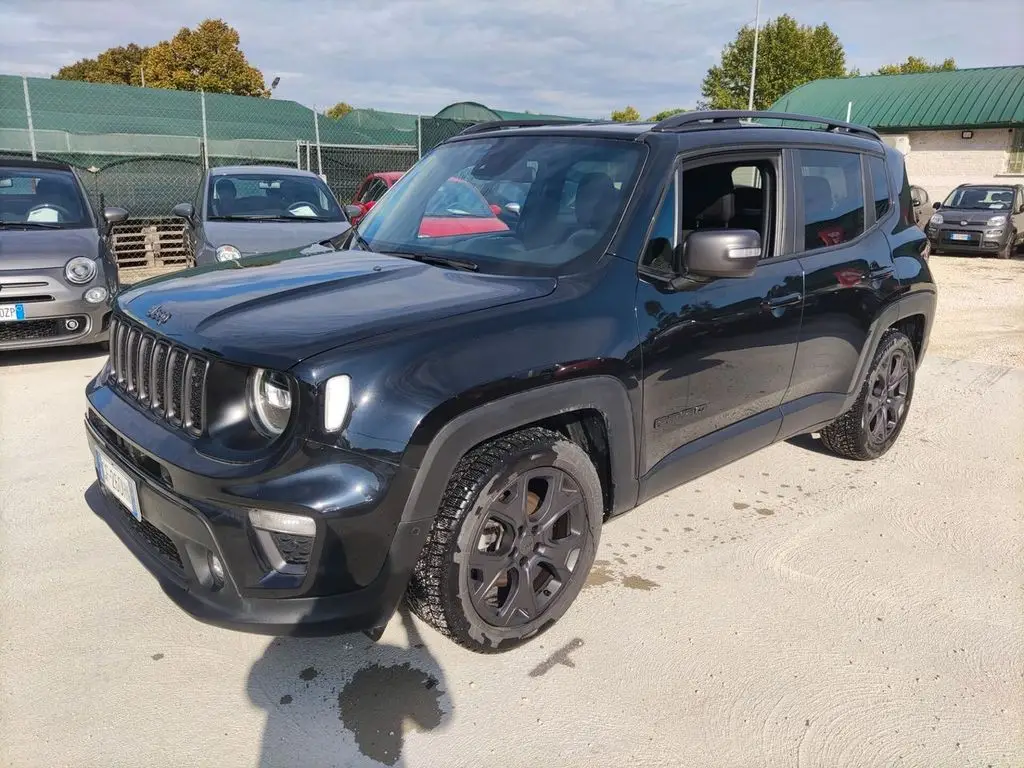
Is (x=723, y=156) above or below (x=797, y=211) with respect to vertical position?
above

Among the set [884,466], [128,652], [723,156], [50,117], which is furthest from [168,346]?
[50,117]

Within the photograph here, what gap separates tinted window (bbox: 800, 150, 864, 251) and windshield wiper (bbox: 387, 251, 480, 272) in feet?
5.56

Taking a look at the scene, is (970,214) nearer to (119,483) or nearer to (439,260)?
(439,260)

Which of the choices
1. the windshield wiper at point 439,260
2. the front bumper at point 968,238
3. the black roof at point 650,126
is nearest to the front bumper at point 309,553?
the windshield wiper at point 439,260

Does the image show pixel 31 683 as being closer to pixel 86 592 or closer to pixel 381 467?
pixel 86 592

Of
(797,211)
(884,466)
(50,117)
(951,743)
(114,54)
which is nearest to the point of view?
(951,743)

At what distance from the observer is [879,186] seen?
434 centimetres

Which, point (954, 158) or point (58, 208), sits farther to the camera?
point (954, 158)

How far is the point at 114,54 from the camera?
61562mm

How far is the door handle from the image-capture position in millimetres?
3393

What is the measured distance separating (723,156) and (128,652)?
304 cm

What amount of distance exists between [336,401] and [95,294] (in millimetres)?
5223

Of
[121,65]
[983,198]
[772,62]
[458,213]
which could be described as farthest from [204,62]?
[458,213]

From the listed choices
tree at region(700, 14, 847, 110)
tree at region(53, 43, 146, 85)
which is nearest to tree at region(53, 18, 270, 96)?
tree at region(53, 43, 146, 85)
